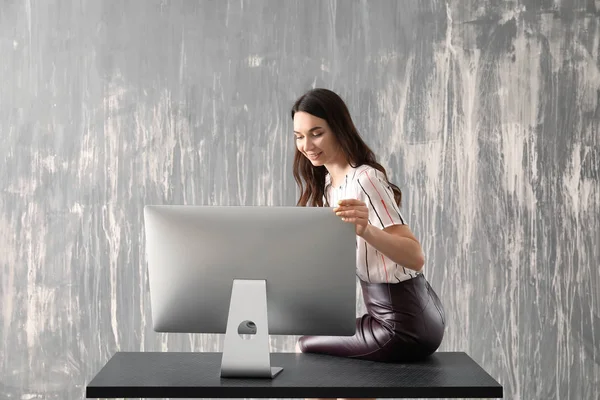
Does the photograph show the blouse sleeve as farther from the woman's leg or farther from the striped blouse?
the woman's leg

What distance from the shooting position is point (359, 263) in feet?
7.27

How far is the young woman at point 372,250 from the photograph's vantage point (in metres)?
2.05

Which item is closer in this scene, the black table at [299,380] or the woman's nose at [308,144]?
the black table at [299,380]

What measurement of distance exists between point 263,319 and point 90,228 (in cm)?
176

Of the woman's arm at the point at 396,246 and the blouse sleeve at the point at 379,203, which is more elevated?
the blouse sleeve at the point at 379,203

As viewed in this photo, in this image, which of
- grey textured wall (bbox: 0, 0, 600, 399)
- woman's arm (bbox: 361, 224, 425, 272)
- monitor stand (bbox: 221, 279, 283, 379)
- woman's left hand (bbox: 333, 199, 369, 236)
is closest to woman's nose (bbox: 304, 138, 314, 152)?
woman's arm (bbox: 361, 224, 425, 272)

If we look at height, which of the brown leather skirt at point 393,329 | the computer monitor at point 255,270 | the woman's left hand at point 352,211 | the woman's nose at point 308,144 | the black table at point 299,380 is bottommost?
the black table at point 299,380

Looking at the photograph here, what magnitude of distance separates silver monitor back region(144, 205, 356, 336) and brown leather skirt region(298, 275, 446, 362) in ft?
0.73

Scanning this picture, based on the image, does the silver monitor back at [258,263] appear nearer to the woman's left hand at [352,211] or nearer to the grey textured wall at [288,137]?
the woman's left hand at [352,211]

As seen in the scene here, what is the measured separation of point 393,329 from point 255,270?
1.56 feet

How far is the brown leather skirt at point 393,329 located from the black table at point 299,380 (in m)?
0.05

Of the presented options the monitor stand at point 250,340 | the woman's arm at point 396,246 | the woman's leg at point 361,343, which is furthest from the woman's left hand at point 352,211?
the woman's leg at point 361,343

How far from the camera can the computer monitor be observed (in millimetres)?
1806

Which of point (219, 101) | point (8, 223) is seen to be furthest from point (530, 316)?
point (8, 223)
